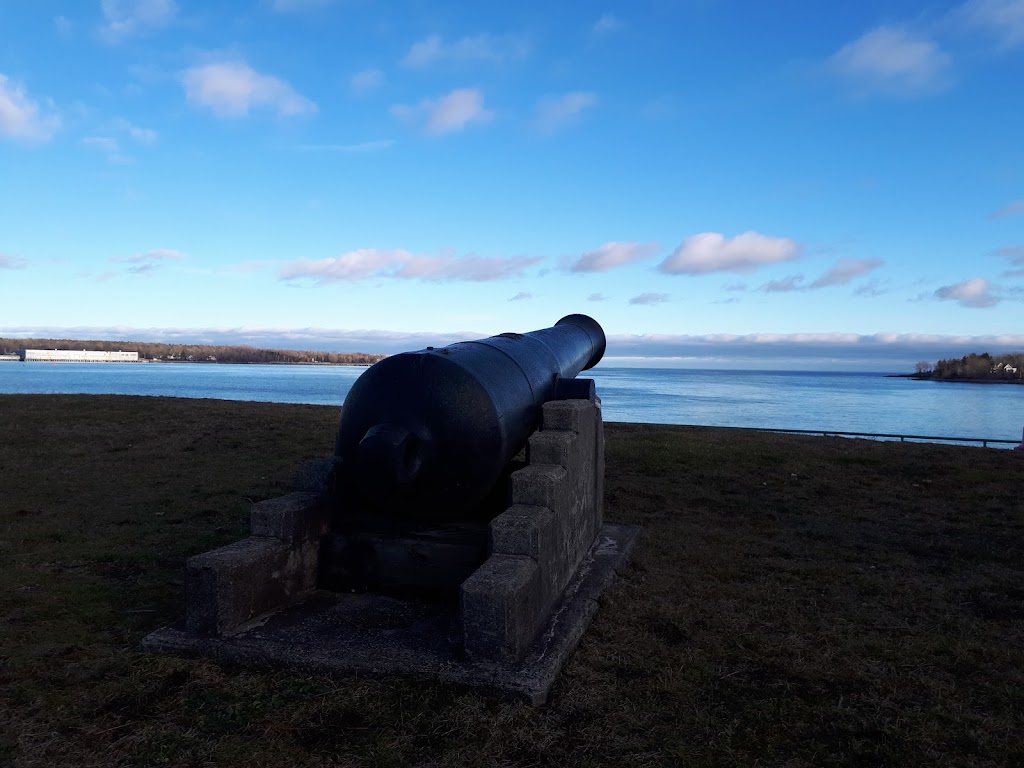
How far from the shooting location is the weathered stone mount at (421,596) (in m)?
3.15

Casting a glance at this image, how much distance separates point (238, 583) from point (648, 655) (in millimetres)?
2031

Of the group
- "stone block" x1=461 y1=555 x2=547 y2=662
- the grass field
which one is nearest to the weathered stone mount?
"stone block" x1=461 y1=555 x2=547 y2=662

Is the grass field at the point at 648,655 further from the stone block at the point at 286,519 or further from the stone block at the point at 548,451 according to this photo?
the stone block at the point at 548,451

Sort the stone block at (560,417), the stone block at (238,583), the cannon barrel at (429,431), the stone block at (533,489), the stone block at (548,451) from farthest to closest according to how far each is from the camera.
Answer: the stone block at (560,417) → the stone block at (548,451) → the stone block at (533,489) → the cannon barrel at (429,431) → the stone block at (238,583)

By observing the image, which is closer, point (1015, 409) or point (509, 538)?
point (509, 538)

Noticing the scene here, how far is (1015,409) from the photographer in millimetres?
44781

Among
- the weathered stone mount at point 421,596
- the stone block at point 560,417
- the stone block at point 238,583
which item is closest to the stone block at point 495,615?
the weathered stone mount at point 421,596

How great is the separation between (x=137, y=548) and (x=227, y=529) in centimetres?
82

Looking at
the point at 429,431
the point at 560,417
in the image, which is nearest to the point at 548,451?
the point at 560,417

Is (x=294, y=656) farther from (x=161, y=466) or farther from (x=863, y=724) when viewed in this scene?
(x=161, y=466)

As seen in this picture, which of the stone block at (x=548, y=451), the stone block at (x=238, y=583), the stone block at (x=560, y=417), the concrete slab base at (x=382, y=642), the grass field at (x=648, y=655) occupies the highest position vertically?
the stone block at (x=560, y=417)

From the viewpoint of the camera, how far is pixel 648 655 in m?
3.48

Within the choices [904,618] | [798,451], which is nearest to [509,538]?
[904,618]

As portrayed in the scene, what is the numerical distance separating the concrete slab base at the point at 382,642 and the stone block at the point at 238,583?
7 centimetres
